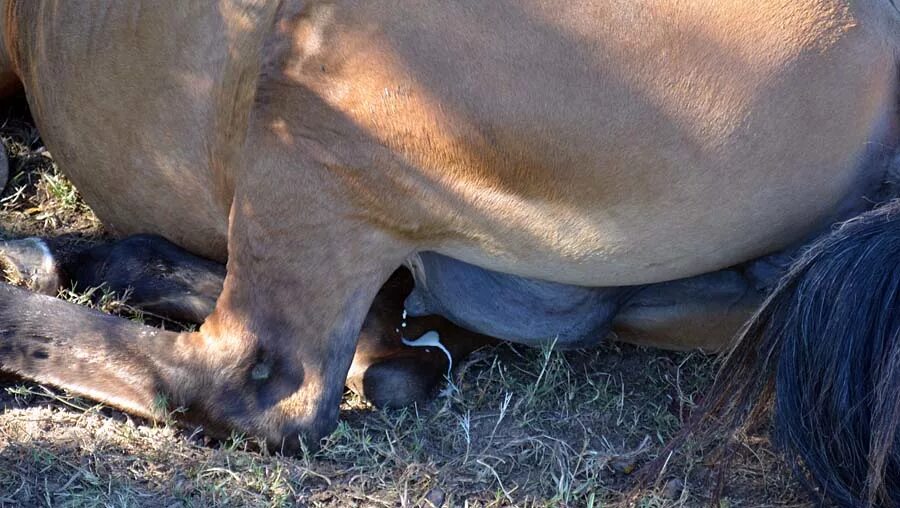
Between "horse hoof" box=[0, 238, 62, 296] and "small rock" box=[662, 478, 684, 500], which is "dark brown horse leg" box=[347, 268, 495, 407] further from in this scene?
"horse hoof" box=[0, 238, 62, 296]

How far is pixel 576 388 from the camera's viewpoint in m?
2.86

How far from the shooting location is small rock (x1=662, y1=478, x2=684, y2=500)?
8.27 feet

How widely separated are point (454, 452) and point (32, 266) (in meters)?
1.23

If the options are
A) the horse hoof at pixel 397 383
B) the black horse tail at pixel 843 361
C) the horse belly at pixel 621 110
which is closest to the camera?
the black horse tail at pixel 843 361

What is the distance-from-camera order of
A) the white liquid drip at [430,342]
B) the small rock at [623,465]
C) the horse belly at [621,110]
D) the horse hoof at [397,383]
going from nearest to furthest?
the horse belly at [621,110], the small rock at [623,465], the horse hoof at [397,383], the white liquid drip at [430,342]

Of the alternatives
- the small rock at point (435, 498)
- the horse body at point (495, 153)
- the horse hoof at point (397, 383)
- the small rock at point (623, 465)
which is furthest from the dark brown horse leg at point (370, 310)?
the small rock at point (623, 465)

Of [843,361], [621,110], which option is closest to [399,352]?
[621,110]

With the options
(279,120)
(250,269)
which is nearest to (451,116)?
(279,120)

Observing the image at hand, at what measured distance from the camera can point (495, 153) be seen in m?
2.38

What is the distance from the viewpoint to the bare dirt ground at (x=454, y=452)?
2.47m

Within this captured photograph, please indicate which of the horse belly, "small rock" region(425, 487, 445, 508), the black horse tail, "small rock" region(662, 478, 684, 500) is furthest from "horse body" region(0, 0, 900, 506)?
"small rock" region(662, 478, 684, 500)

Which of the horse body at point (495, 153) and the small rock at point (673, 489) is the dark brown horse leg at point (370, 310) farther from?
the small rock at point (673, 489)

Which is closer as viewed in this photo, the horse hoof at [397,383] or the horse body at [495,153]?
the horse body at [495,153]

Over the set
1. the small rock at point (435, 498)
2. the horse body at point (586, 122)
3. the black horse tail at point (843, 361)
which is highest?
the horse body at point (586, 122)
